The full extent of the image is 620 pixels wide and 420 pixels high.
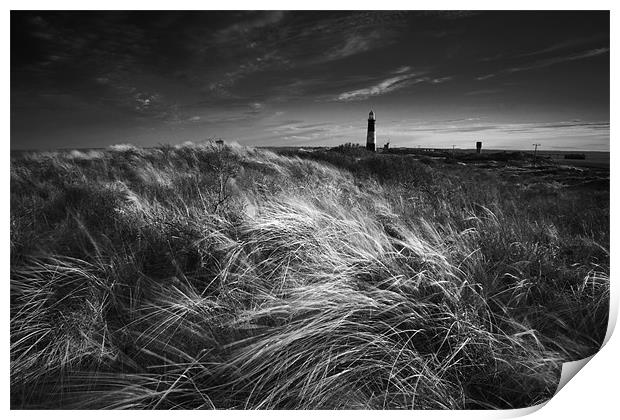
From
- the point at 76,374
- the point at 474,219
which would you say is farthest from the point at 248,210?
the point at 474,219

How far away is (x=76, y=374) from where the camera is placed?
70.0 inches

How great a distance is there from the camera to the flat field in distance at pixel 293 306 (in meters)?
1.70

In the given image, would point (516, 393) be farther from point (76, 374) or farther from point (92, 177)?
point (92, 177)

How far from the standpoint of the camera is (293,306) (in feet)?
6.56

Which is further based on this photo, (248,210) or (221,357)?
(248,210)

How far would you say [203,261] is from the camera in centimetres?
242

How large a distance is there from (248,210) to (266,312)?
4.67 ft

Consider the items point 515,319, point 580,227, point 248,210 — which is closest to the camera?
point 515,319

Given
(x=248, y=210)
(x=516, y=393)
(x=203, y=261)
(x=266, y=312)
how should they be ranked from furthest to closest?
(x=248, y=210) → (x=203, y=261) → (x=266, y=312) → (x=516, y=393)

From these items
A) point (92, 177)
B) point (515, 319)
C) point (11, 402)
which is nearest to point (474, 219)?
point (515, 319)

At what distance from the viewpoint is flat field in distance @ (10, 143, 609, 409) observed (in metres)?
1.70
